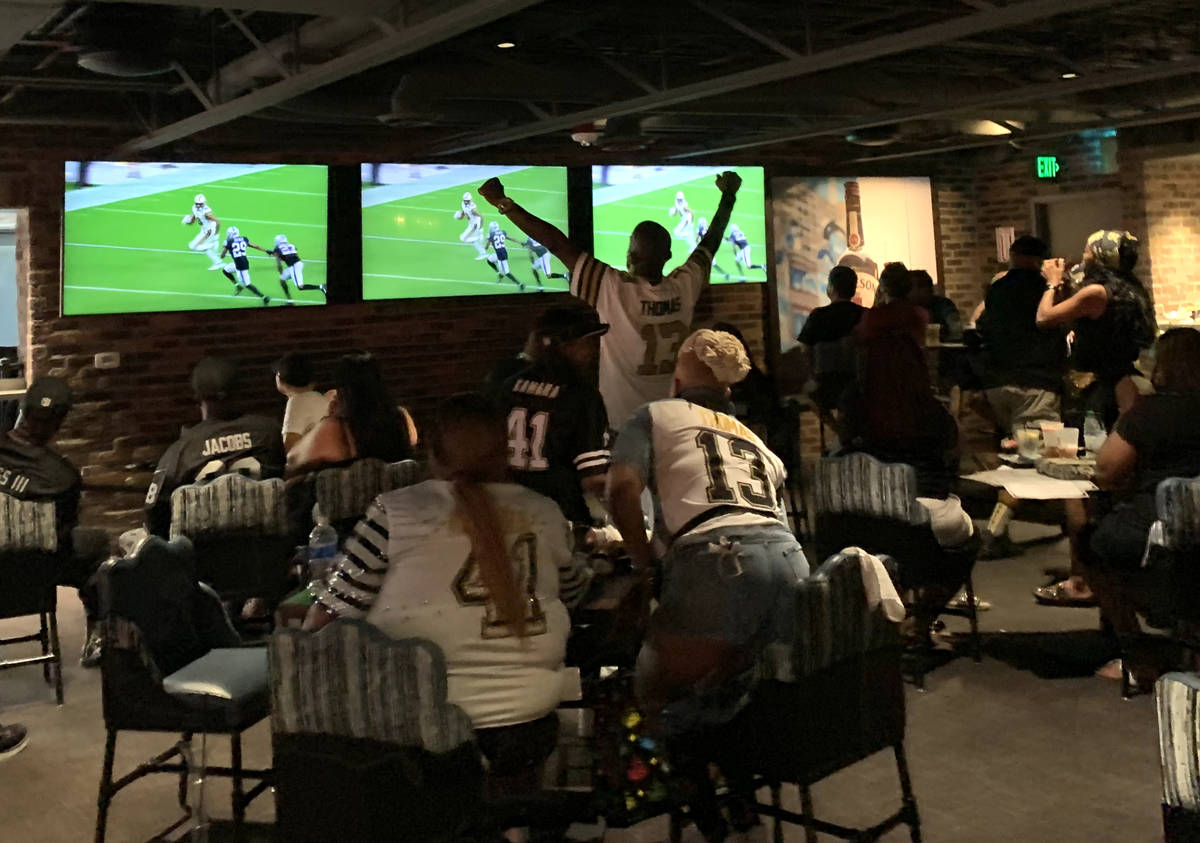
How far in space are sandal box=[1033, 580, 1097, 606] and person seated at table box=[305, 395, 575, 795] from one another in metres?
3.79

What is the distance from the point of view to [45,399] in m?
4.93

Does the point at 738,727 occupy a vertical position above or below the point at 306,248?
below

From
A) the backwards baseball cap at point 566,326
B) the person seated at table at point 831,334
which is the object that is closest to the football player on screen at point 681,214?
the person seated at table at point 831,334

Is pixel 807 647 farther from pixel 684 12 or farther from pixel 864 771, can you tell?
pixel 684 12

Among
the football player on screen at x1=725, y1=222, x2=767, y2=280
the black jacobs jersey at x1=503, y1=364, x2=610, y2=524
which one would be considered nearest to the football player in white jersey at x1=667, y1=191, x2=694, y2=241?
the football player on screen at x1=725, y1=222, x2=767, y2=280

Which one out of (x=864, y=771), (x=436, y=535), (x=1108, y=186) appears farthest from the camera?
(x=1108, y=186)

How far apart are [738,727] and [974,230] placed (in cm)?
935

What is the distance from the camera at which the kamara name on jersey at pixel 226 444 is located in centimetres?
514

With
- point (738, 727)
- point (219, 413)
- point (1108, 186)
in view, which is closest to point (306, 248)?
point (219, 413)

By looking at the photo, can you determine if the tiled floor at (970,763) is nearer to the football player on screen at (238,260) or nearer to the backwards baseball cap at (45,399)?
the backwards baseball cap at (45,399)

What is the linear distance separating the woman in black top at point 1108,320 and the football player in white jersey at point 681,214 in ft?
12.8

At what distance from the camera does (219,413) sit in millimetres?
5328

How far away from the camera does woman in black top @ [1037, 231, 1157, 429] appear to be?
18.8 ft

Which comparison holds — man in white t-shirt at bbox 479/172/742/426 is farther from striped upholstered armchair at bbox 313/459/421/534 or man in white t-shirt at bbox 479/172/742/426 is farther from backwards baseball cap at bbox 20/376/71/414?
backwards baseball cap at bbox 20/376/71/414
